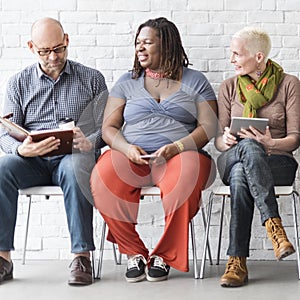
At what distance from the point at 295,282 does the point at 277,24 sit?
1.49 meters

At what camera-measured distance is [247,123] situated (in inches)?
141

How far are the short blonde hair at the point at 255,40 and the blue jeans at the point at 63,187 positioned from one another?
37.8 inches

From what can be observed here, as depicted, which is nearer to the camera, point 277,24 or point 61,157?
point 61,157

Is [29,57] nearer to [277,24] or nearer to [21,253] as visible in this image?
[21,253]

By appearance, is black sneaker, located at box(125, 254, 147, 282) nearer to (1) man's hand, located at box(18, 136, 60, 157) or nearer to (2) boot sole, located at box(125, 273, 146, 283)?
(2) boot sole, located at box(125, 273, 146, 283)

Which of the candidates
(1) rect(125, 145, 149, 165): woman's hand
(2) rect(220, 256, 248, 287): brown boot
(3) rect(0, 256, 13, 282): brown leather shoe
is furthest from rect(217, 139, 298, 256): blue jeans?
(3) rect(0, 256, 13, 282): brown leather shoe

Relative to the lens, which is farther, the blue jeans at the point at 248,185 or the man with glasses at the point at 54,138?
the man with glasses at the point at 54,138

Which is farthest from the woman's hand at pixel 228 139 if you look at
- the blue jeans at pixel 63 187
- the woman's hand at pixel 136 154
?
the blue jeans at pixel 63 187

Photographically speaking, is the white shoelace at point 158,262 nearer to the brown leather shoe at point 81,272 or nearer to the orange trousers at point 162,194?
the orange trousers at point 162,194

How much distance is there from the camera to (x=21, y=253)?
436 cm

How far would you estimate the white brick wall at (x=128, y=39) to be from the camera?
14.0ft

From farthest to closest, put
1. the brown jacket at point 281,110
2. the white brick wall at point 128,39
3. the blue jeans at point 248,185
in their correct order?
the white brick wall at point 128,39 < the brown jacket at point 281,110 < the blue jeans at point 248,185

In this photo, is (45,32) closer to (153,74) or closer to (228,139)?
(153,74)

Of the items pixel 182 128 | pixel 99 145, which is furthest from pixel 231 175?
pixel 99 145
